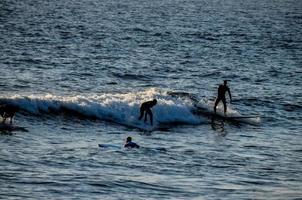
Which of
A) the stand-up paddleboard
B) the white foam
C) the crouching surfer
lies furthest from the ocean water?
the crouching surfer

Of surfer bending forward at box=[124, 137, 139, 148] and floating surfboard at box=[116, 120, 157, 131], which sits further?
floating surfboard at box=[116, 120, 157, 131]

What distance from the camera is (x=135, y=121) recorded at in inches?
1400

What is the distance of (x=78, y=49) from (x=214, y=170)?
37655 mm

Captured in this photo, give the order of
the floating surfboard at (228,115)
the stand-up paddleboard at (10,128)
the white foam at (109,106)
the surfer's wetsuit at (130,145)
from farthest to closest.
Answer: the floating surfboard at (228,115) < the white foam at (109,106) < the stand-up paddleboard at (10,128) < the surfer's wetsuit at (130,145)

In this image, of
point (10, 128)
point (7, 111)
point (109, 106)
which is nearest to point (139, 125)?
point (109, 106)

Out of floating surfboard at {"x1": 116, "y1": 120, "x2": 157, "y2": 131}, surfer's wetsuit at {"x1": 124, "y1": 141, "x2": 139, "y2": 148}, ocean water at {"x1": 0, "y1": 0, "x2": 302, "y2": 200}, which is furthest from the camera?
floating surfboard at {"x1": 116, "y1": 120, "x2": 157, "y2": 131}

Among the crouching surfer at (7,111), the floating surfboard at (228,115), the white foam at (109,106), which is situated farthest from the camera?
the floating surfboard at (228,115)

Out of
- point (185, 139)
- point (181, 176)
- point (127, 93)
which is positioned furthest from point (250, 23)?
point (181, 176)

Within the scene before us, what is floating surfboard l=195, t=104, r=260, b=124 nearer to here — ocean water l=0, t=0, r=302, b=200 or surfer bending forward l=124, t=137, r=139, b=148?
ocean water l=0, t=0, r=302, b=200

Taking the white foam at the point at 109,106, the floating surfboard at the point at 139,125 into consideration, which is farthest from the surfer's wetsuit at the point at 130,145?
the white foam at the point at 109,106

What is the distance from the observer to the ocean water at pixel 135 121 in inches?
947

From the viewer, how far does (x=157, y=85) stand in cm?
4659

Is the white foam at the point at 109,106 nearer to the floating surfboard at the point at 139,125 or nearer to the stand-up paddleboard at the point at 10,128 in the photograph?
the floating surfboard at the point at 139,125

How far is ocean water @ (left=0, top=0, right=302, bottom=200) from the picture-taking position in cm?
2405
